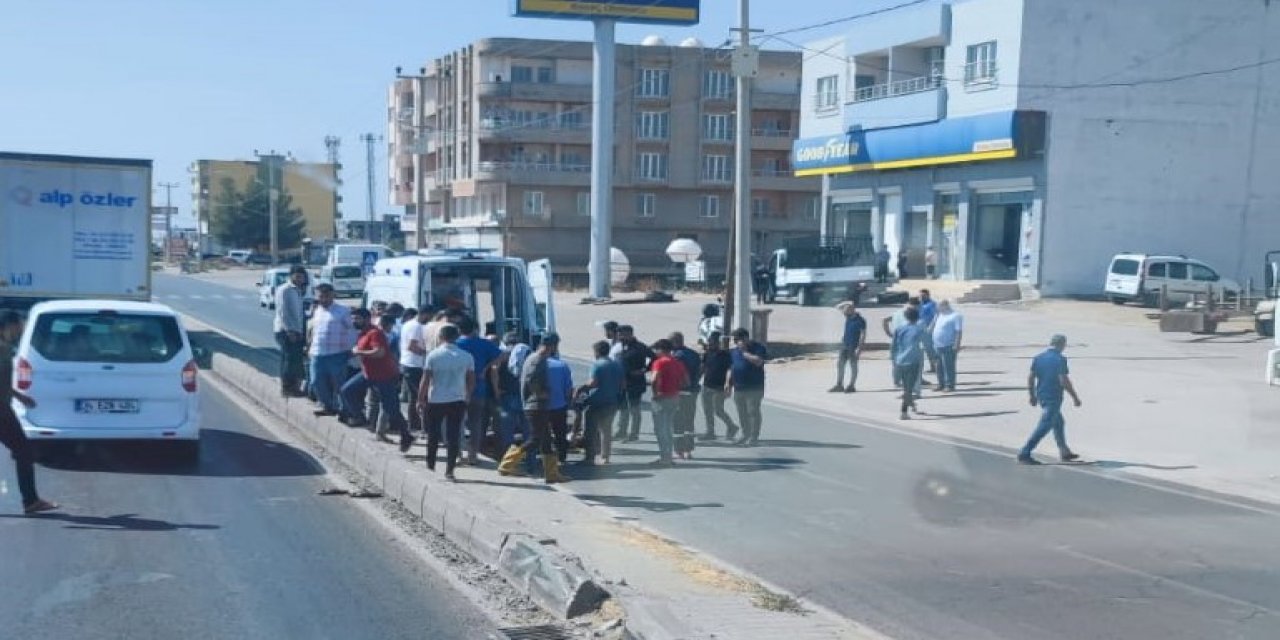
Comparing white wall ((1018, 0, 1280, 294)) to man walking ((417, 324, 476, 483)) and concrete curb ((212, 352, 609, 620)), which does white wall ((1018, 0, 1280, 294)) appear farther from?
man walking ((417, 324, 476, 483))

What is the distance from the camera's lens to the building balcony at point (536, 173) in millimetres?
69938

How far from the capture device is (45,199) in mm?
22766

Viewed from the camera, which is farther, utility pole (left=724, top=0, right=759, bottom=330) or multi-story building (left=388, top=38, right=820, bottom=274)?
multi-story building (left=388, top=38, right=820, bottom=274)

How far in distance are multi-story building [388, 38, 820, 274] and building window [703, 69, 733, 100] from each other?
0.06m

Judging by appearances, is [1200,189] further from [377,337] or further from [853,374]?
[377,337]

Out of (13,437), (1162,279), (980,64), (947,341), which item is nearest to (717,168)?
(980,64)

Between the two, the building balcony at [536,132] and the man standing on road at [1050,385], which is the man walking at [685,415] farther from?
the building balcony at [536,132]

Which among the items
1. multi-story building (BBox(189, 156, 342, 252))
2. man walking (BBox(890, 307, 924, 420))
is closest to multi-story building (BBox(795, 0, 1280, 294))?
man walking (BBox(890, 307, 924, 420))

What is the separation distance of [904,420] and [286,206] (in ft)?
275

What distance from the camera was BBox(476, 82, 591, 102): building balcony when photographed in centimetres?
7025

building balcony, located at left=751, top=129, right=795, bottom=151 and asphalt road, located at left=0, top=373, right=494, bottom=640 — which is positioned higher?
building balcony, located at left=751, top=129, right=795, bottom=151

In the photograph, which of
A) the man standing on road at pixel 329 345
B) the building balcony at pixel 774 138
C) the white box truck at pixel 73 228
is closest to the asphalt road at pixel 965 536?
the man standing on road at pixel 329 345

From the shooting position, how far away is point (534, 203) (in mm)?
71250

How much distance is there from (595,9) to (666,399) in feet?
136
